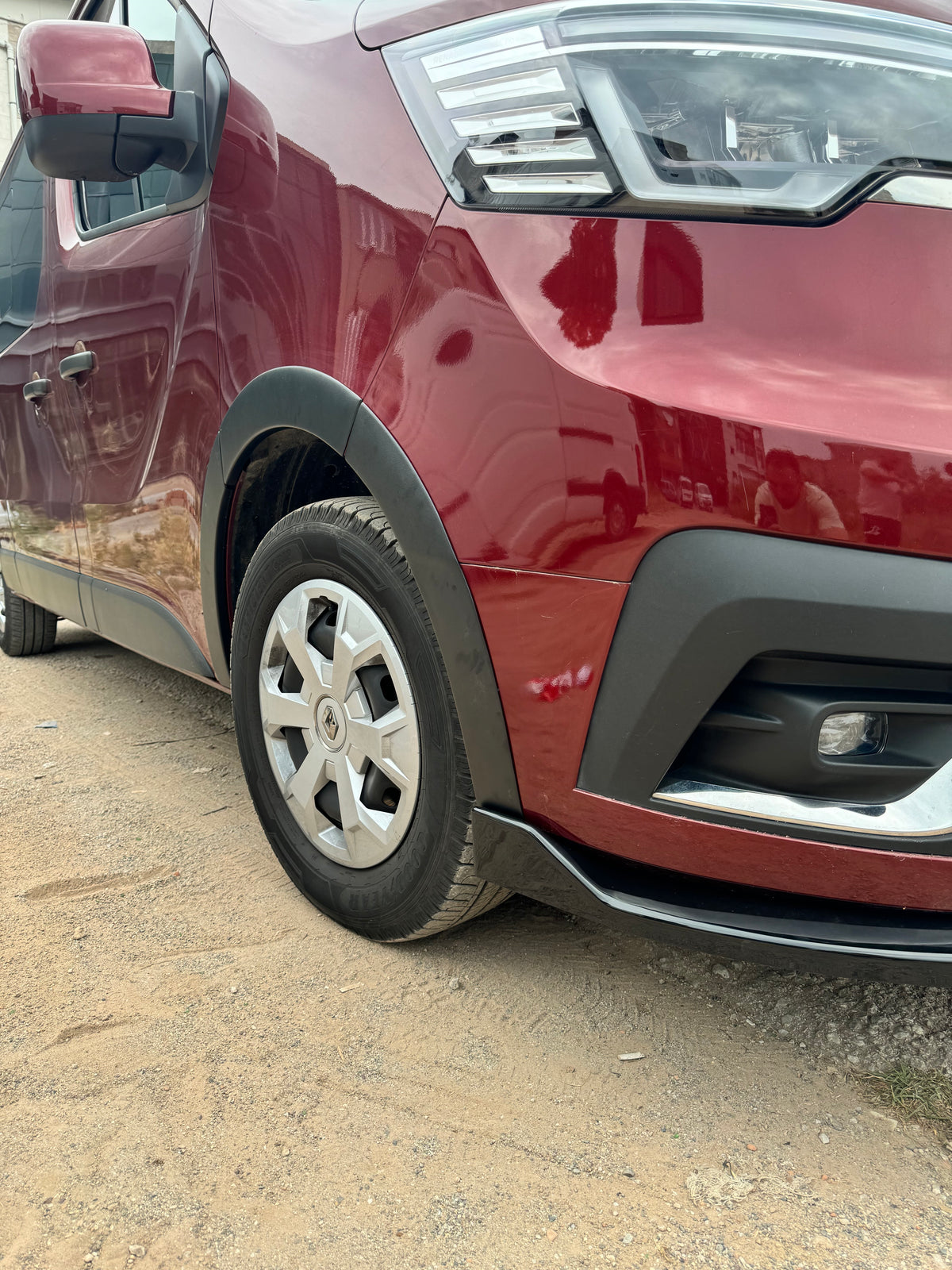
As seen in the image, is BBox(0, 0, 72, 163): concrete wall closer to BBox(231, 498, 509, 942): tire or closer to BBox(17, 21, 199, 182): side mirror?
BBox(17, 21, 199, 182): side mirror

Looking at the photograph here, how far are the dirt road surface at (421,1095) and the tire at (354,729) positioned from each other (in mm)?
162

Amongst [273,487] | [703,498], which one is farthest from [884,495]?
[273,487]

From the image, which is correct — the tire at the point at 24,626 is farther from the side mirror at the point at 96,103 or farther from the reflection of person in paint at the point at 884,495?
the reflection of person in paint at the point at 884,495

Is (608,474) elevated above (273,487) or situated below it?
above

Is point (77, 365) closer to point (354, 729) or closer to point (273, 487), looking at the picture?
point (273, 487)

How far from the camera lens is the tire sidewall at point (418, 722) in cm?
157

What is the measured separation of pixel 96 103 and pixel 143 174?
15.2 inches

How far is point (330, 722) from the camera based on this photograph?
5.86 feet

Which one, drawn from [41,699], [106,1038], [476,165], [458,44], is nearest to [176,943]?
[106,1038]

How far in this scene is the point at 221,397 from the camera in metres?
1.96

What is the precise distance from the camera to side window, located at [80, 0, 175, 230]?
2164mm

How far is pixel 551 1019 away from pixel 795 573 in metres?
0.89

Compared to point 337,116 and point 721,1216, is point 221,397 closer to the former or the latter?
point 337,116

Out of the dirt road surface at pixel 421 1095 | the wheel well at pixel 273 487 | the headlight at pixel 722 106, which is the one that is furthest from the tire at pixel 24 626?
the headlight at pixel 722 106
